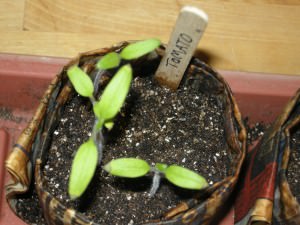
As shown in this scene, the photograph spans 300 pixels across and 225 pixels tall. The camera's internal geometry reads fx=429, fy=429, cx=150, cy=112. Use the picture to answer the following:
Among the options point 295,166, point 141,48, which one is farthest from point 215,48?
point 141,48

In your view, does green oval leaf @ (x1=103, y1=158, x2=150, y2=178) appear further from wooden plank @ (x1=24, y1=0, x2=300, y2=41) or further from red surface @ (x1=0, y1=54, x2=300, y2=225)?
wooden plank @ (x1=24, y1=0, x2=300, y2=41)

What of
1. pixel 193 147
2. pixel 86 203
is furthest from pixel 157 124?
pixel 86 203

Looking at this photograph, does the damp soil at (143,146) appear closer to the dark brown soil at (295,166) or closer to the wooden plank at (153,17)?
the dark brown soil at (295,166)

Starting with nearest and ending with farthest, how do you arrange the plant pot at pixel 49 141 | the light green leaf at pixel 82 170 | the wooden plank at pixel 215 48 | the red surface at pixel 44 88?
the light green leaf at pixel 82 170, the plant pot at pixel 49 141, the red surface at pixel 44 88, the wooden plank at pixel 215 48

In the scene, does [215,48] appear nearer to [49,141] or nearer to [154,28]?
[154,28]

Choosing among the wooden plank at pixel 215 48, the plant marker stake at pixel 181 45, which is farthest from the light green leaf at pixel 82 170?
the wooden plank at pixel 215 48

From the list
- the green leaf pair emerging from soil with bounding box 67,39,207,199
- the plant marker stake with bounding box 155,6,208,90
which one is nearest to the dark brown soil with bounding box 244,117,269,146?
the plant marker stake with bounding box 155,6,208,90
